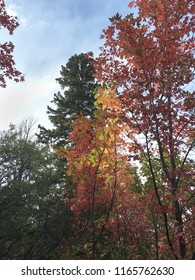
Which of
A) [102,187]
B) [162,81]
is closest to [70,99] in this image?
[102,187]

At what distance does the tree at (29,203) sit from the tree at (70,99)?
7875mm

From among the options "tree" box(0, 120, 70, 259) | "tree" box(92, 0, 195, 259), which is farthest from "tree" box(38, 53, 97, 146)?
"tree" box(92, 0, 195, 259)

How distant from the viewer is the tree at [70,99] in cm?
1964

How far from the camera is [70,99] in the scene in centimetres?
2025

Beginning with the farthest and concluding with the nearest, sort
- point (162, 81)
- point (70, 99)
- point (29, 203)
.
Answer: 1. point (70, 99)
2. point (29, 203)
3. point (162, 81)

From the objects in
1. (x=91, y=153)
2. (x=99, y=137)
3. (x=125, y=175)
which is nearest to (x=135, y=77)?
(x=99, y=137)

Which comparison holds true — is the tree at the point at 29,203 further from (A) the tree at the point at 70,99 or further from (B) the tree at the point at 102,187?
(A) the tree at the point at 70,99

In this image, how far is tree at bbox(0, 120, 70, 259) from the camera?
31.9ft

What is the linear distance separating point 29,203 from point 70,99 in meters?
11.7

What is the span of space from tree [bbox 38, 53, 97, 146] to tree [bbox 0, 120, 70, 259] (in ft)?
25.8

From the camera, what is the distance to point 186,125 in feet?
19.9

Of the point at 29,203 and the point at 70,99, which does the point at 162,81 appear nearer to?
the point at 29,203

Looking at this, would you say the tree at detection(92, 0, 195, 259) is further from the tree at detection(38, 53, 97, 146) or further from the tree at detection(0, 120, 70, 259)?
→ the tree at detection(38, 53, 97, 146)

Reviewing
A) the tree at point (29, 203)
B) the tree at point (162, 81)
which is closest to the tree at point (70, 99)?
the tree at point (29, 203)
